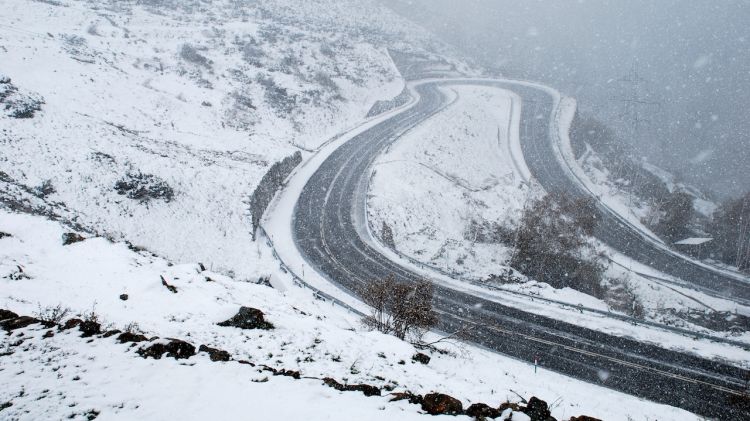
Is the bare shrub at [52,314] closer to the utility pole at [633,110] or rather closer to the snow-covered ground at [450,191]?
the snow-covered ground at [450,191]

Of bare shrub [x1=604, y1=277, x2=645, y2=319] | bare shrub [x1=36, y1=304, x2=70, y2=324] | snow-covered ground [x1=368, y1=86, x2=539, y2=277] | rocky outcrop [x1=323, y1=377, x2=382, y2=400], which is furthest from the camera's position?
snow-covered ground [x1=368, y1=86, x2=539, y2=277]

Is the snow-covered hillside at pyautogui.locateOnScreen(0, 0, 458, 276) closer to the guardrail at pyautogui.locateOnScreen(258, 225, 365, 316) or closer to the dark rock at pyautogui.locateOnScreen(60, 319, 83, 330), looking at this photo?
the guardrail at pyautogui.locateOnScreen(258, 225, 365, 316)

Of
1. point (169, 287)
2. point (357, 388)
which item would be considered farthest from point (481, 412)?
point (169, 287)

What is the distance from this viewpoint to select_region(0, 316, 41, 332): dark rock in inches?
345

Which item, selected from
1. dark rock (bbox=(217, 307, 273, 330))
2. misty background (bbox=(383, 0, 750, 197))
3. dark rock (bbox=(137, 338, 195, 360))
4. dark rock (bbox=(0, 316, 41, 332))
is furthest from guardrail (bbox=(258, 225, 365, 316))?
misty background (bbox=(383, 0, 750, 197))

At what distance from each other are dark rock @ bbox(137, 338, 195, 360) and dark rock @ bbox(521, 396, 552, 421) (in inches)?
290

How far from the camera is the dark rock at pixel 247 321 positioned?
1217 centimetres

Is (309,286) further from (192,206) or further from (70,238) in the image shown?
(70,238)

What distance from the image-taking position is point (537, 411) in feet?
26.7

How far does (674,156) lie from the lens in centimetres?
10281

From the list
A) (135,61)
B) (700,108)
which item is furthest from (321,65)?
(700,108)

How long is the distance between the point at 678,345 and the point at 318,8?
116 metres

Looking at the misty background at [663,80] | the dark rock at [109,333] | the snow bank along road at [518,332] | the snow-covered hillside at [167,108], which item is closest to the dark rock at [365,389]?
the dark rock at [109,333]

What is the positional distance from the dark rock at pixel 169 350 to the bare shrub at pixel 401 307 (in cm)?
878
